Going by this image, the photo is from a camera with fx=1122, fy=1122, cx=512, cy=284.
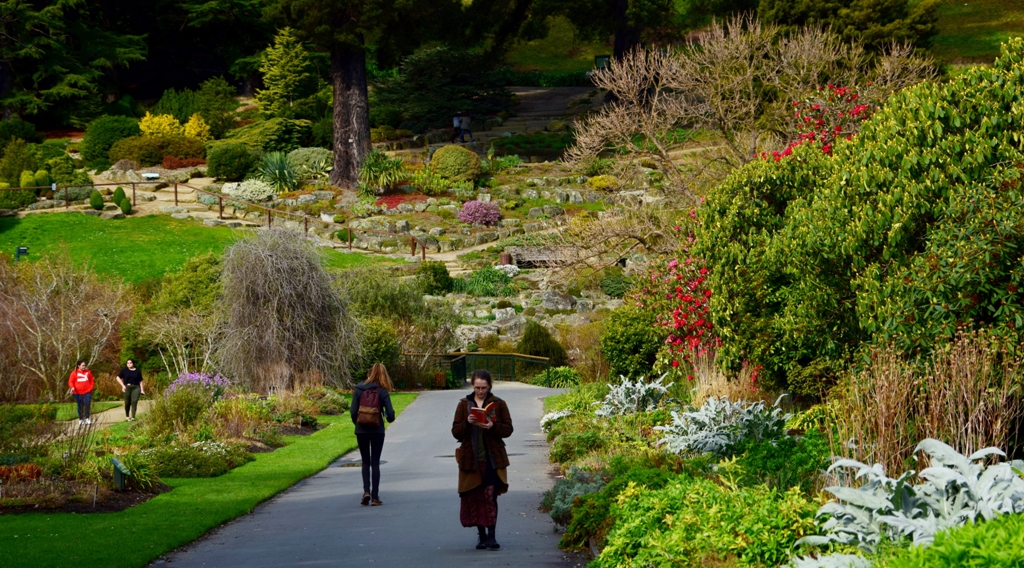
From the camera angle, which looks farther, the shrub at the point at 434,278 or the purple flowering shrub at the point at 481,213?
the purple flowering shrub at the point at 481,213

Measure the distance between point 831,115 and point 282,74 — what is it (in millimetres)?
39603

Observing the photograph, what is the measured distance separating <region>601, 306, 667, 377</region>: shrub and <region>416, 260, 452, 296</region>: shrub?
45.4ft

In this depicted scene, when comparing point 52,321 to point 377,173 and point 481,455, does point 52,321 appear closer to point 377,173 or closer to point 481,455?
point 377,173

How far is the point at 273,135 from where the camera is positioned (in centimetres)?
5209

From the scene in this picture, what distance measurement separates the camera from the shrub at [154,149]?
50219mm

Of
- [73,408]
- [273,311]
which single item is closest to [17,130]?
[73,408]

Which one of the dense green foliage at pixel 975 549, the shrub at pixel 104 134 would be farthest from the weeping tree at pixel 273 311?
the shrub at pixel 104 134

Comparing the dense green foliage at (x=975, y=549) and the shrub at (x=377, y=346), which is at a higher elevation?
the dense green foliage at (x=975, y=549)

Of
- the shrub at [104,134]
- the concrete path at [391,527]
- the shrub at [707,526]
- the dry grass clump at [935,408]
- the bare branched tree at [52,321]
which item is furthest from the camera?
the shrub at [104,134]

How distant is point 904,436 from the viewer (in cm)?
917

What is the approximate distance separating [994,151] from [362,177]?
128ft

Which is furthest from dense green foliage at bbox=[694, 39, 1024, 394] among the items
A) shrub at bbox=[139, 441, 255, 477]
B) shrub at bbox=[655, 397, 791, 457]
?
shrub at bbox=[139, 441, 255, 477]

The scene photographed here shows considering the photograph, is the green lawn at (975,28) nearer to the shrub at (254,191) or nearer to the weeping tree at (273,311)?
the shrub at (254,191)

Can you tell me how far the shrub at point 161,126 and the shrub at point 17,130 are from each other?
189 inches
